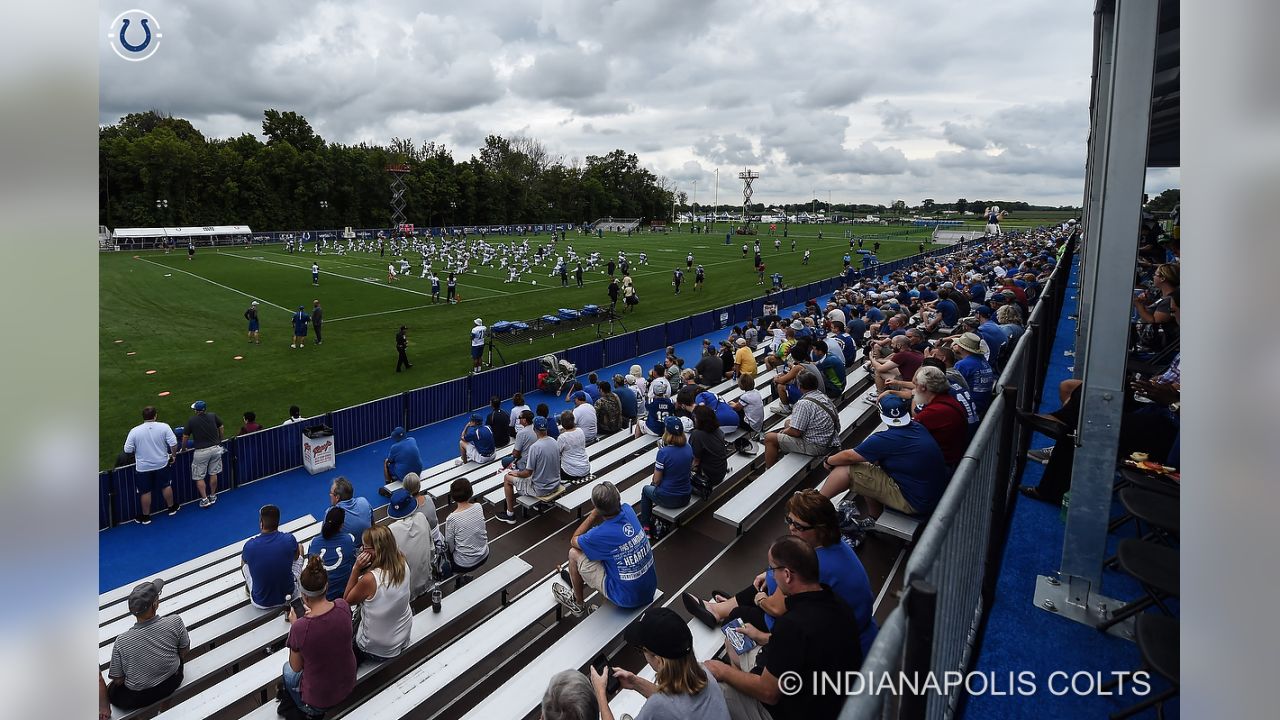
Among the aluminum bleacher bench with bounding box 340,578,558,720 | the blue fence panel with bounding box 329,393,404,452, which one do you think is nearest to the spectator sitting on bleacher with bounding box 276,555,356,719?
the aluminum bleacher bench with bounding box 340,578,558,720

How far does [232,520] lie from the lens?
37.5 feet

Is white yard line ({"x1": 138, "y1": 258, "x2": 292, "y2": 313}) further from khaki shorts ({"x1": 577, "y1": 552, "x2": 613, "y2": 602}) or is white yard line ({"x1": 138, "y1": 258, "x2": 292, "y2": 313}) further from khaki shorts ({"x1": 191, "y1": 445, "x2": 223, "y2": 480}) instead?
khaki shorts ({"x1": 577, "y1": 552, "x2": 613, "y2": 602})

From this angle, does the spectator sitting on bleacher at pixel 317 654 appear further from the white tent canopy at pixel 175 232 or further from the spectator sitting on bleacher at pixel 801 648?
the white tent canopy at pixel 175 232

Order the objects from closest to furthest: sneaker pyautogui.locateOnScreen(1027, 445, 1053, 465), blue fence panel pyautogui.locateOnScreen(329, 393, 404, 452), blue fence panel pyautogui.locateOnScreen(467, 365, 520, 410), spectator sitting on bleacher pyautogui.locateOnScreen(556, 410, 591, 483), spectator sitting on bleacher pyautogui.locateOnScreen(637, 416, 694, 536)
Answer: sneaker pyautogui.locateOnScreen(1027, 445, 1053, 465), spectator sitting on bleacher pyautogui.locateOnScreen(637, 416, 694, 536), spectator sitting on bleacher pyautogui.locateOnScreen(556, 410, 591, 483), blue fence panel pyautogui.locateOnScreen(329, 393, 404, 452), blue fence panel pyautogui.locateOnScreen(467, 365, 520, 410)

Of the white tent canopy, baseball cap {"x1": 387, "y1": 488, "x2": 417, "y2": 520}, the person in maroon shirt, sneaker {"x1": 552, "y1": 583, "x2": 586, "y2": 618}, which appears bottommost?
sneaker {"x1": 552, "y1": 583, "x2": 586, "y2": 618}

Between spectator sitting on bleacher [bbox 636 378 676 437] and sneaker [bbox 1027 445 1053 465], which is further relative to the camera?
spectator sitting on bleacher [bbox 636 378 676 437]

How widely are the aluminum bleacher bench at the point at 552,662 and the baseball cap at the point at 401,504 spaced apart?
2400mm

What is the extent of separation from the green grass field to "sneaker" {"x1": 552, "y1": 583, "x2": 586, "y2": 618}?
Answer: 12527mm

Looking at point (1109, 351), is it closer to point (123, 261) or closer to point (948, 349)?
point (948, 349)

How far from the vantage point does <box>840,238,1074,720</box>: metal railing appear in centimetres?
215

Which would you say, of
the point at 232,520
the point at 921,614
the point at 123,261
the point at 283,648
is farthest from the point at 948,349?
the point at 123,261

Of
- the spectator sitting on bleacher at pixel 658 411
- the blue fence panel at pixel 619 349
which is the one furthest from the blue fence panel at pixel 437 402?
the spectator sitting on bleacher at pixel 658 411

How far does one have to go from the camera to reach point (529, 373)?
60.5ft

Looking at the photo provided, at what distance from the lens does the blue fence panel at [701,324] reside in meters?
25.4
